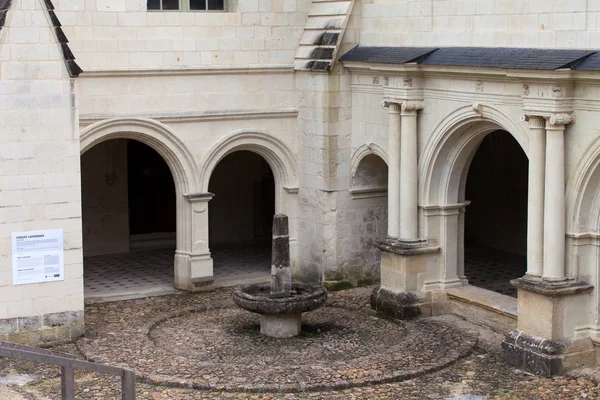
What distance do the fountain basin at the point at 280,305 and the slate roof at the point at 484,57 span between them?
3.64m

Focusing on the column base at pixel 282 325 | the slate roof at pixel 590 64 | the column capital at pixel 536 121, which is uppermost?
the slate roof at pixel 590 64

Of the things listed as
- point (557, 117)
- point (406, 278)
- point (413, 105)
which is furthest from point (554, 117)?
point (406, 278)

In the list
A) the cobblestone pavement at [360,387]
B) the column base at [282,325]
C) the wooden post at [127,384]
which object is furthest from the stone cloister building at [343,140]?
the wooden post at [127,384]

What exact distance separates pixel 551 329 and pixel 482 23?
4.34m

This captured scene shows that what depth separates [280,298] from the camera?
600 inches

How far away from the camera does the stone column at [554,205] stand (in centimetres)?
1369

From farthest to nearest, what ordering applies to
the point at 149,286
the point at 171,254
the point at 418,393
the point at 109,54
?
1. the point at 171,254
2. the point at 149,286
3. the point at 109,54
4. the point at 418,393

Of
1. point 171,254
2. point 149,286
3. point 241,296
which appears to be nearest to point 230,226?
point 171,254

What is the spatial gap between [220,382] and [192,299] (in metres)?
4.62

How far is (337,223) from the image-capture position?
18469 mm

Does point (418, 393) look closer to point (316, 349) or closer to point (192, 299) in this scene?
point (316, 349)

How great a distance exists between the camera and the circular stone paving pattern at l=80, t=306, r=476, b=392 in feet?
44.6

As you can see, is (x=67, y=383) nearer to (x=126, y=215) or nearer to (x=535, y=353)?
(x=535, y=353)

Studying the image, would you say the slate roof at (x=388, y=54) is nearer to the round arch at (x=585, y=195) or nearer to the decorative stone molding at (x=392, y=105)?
the decorative stone molding at (x=392, y=105)
